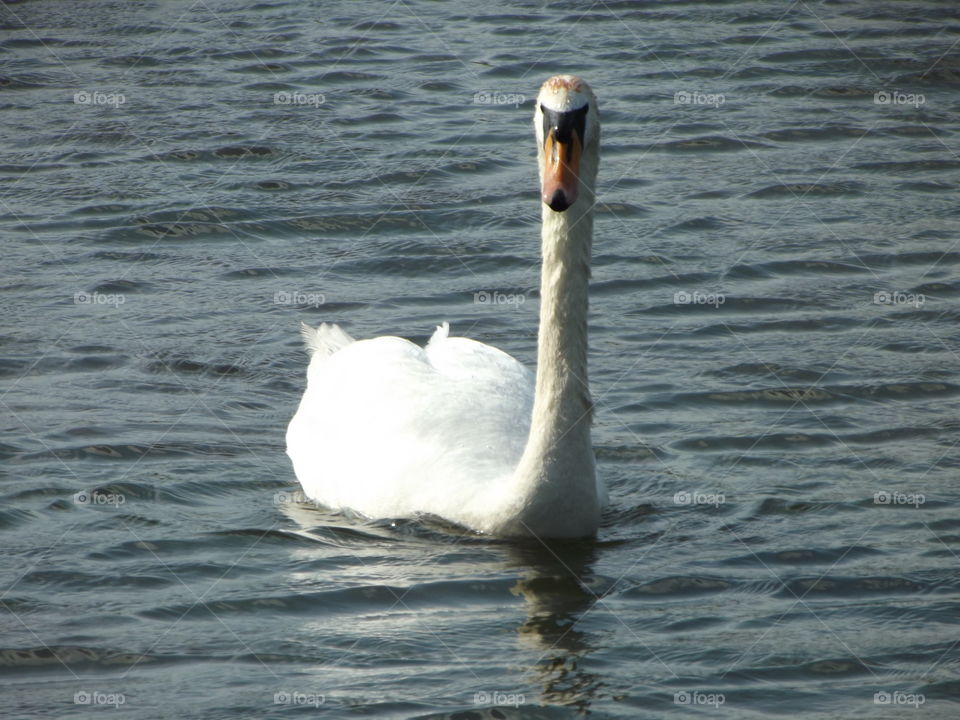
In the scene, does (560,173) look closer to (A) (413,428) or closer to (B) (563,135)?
(B) (563,135)

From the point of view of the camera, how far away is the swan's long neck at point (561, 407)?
27.8 ft

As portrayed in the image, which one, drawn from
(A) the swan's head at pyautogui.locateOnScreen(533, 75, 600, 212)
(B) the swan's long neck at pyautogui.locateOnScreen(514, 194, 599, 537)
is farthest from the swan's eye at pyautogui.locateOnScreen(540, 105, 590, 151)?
(B) the swan's long neck at pyautogui.locateOnScreen(514, 194, 599, 537)

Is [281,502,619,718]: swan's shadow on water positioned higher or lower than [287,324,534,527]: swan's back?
lower

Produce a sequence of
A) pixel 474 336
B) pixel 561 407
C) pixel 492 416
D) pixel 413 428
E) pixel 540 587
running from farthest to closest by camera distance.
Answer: pixel 474 336
pixel 492 416
pixel 413 428
pixel 561 407
pixel 540 587

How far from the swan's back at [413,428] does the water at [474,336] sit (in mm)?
218

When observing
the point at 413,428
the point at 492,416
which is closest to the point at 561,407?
the point at 492,416

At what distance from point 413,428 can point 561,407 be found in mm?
1096

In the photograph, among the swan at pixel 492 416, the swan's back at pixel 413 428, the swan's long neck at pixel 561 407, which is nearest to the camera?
the swan at pixel 492 416

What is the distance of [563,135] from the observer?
26.2 feet

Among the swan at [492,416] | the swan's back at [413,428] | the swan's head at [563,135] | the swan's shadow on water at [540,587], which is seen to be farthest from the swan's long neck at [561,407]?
the swan's head at [563,135]

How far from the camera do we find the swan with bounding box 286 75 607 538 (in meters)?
8.31

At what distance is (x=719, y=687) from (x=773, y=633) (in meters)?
0.62

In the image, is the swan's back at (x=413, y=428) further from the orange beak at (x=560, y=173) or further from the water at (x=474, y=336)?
the orange beak at (x=560, y=173)

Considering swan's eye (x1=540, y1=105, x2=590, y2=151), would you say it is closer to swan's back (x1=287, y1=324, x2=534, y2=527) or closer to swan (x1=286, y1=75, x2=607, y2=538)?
swan (x1=286, y1=75, x2=607, y2=538)
